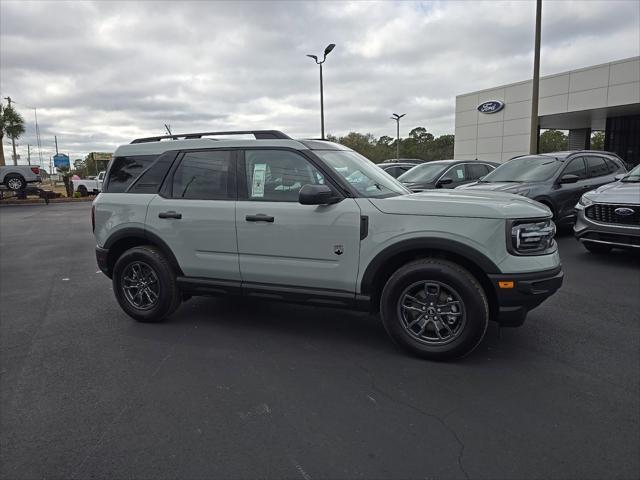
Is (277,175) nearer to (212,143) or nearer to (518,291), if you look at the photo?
(212,143)

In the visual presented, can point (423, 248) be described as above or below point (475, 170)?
below

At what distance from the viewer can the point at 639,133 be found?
29.0 metres

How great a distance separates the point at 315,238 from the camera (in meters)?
3.93

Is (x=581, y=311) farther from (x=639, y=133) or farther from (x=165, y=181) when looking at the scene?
(x=639, y=133)

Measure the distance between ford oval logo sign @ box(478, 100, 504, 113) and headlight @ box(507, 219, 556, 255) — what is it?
32.0 meters

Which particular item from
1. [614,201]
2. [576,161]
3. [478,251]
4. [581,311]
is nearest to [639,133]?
[576,161]

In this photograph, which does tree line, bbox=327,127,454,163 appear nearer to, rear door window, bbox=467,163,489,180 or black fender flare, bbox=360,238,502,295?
rear door window, bbox=467,163,489,180

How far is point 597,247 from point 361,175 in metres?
5.31

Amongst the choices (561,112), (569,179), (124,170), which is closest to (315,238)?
(124,170)

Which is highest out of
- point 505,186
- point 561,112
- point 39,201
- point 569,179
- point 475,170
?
point 561,112

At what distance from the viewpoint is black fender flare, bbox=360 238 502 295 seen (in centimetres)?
349

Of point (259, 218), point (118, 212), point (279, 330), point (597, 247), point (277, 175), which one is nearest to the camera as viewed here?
point (259, 218)

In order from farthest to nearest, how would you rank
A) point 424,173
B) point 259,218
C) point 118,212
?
point 424,173, point 118,212, point 259,218

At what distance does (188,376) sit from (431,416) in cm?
181
